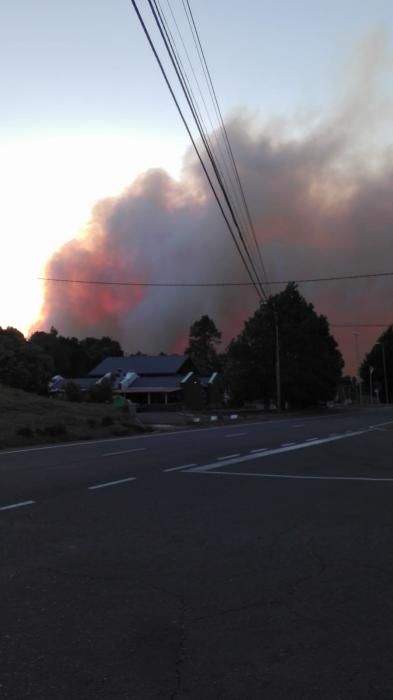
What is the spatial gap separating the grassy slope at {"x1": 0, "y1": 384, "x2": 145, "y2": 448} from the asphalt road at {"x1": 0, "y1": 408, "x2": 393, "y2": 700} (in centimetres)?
1253

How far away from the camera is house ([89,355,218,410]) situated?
229 feet

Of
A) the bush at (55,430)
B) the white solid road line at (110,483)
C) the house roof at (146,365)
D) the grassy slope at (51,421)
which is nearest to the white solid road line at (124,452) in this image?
the white solid road line at (110,483)

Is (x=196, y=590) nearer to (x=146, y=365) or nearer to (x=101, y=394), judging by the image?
(x=101, y=394)

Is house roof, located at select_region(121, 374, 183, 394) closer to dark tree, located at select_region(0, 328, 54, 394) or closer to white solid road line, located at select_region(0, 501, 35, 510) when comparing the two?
dark tree, located at select_region(0, 328, 54, 394)

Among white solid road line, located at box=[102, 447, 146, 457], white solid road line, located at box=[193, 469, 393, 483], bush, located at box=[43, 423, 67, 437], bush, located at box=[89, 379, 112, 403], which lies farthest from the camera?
bush, located at box=[89, 379, 112, 403]

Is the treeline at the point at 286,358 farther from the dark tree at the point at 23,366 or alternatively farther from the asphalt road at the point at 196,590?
the asphalt road at the point at 196,590

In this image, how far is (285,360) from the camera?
67.6 metres

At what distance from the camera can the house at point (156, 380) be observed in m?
69.9

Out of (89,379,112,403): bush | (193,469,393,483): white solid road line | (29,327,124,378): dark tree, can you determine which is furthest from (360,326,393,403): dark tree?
(193,469,393,483): white solid road line

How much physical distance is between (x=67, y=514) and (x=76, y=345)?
12217 cm

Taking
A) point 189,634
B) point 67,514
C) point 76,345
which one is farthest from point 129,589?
point 76,345

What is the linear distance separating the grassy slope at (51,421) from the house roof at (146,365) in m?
37.6

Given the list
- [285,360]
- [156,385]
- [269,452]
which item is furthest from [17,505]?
[156,385]

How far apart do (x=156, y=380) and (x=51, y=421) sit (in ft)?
145
